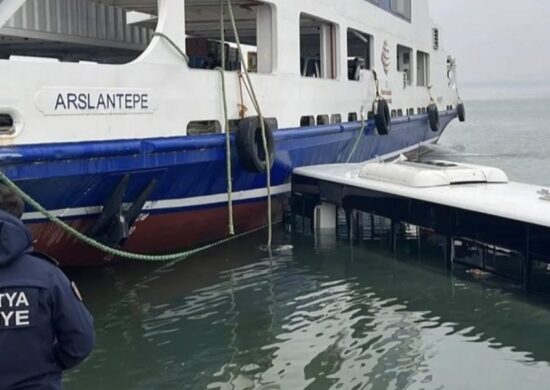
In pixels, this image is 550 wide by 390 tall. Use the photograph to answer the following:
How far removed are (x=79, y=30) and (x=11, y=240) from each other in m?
6.58

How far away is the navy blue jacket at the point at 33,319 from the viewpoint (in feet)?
7.81

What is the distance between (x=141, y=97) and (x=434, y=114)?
11.2 metres

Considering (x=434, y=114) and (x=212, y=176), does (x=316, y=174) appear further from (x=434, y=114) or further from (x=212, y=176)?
(x=434, y=114)

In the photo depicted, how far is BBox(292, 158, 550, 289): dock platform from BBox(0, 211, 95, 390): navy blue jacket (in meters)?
4.41

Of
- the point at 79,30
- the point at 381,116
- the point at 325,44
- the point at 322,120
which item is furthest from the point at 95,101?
the point at 381,116

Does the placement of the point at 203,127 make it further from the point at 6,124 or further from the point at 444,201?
the point at 444,201

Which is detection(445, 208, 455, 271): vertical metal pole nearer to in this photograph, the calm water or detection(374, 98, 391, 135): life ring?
the calm water

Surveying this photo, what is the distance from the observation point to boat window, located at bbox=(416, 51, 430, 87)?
1684 centimetres

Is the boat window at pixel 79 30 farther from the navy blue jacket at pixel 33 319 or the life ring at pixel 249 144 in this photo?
the navy blue jacket at pixel 33 319

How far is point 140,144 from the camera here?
6.50 metres

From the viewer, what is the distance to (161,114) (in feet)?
22.2

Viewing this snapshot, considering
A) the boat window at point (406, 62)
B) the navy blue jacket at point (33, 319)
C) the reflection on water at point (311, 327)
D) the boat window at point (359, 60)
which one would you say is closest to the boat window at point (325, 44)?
the boat window at point (359, 60)

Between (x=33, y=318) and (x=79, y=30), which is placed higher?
(x=79, y=30)

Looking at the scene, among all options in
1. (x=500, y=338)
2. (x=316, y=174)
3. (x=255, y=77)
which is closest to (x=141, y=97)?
(x=255, y=77)
